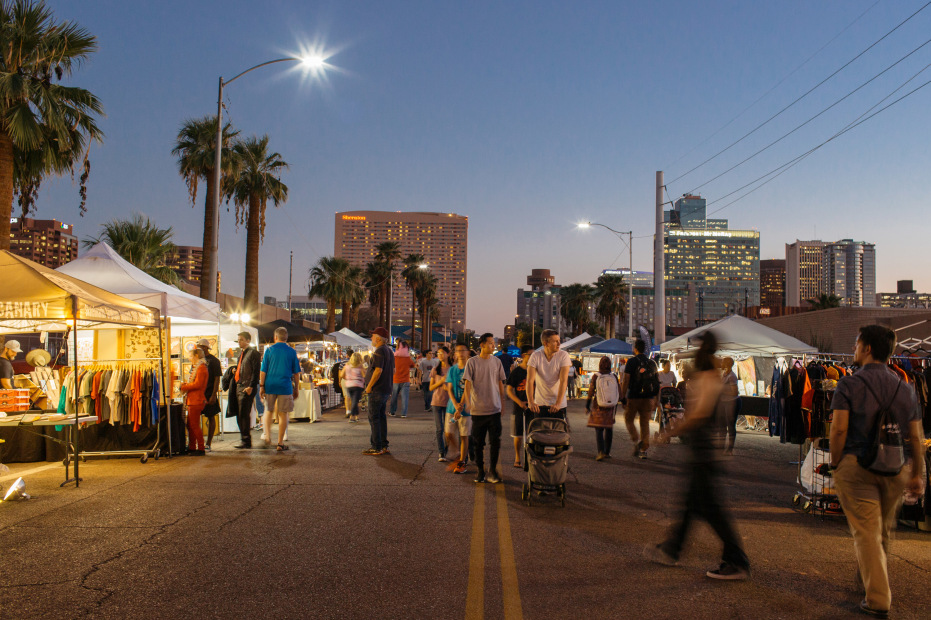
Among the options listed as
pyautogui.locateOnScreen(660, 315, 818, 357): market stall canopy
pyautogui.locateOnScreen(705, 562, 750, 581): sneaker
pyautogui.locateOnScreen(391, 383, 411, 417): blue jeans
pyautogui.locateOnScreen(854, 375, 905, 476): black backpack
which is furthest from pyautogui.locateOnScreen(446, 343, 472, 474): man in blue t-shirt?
pyautogui.locateOnScreen(660, 315, 818, 357): market stall canopy

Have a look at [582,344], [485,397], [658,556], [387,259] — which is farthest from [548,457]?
[387,259]

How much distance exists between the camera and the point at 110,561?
5.30m

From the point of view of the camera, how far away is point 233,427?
15.3m

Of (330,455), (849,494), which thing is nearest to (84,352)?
(330,455)

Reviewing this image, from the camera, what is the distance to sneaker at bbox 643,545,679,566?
17.6 feet

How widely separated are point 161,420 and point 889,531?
32.2 ft

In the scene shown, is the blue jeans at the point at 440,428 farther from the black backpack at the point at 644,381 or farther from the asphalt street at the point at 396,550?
the black backpack at the point at 644,381

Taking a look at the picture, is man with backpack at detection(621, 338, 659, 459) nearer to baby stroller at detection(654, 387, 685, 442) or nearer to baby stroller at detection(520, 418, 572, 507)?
baby stroller at detection(654, 387, 685, 442)

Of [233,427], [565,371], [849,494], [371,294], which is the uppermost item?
[371,294]

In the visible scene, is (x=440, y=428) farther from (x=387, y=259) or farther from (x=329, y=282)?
(x=387, y=259)

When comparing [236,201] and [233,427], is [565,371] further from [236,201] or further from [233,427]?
[236,201]

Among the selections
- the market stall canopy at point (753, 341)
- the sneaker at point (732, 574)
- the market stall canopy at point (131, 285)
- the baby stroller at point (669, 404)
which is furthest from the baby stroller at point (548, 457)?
the market stall canopy at point (753, 341)

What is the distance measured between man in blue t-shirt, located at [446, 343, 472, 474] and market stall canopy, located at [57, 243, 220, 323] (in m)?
5.97

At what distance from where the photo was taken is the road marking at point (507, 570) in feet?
14.3
